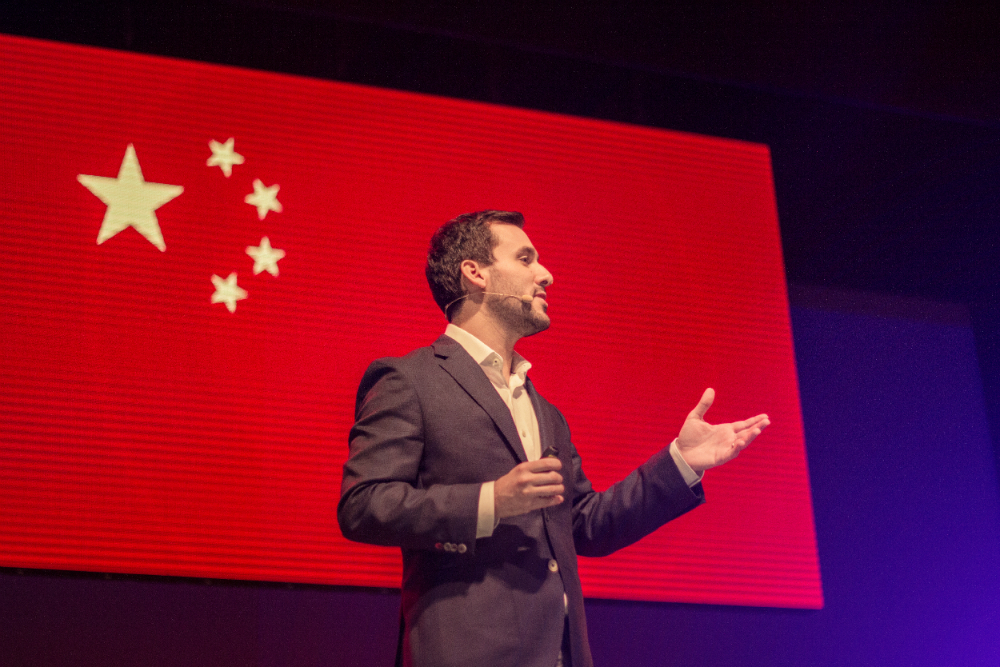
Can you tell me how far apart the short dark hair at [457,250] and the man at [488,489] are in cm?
2

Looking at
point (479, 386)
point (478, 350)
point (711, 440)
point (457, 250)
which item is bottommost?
point (711, 440)

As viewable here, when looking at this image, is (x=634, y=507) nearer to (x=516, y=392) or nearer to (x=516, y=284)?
(x=516, y=392)

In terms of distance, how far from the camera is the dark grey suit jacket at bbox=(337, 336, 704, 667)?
1.63m

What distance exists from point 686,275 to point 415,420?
1.85 meters

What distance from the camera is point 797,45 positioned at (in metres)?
3.52

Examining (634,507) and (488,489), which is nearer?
(488,489)

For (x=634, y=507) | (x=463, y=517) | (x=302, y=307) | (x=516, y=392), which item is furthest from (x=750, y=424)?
(x=302, y=307)

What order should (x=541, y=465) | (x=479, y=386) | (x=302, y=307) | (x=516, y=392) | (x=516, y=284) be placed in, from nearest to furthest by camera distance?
1. (x=541, y=465)
2. (x=479, y=386)
3. (x=516, y=392)
4. (x=516, y=284)
5. (x=302, y=307)

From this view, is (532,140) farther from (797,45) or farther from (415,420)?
(415,420)

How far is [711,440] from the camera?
1938 millimetres

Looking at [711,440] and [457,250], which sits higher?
[457,250]

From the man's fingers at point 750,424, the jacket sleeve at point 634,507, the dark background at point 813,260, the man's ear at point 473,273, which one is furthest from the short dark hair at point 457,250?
the dark background at point 813,260

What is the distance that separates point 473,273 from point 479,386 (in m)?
0.39

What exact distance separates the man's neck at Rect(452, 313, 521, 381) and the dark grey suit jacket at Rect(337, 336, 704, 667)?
0.12 m
